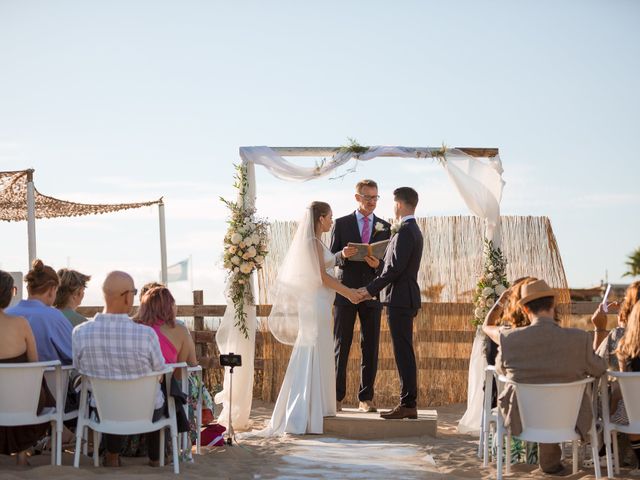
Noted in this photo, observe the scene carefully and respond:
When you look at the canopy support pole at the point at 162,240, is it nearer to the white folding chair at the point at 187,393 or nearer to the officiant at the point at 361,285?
the officiant at the point at 361,285

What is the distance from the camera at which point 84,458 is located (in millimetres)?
5926

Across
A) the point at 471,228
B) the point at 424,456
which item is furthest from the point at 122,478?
the point at 471,228

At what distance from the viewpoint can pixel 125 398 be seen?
535 cm

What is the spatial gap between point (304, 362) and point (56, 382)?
2558mm

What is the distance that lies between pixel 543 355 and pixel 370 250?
2.92m

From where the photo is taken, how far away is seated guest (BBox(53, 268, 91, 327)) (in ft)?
20.8

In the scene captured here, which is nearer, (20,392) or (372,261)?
(20,392)

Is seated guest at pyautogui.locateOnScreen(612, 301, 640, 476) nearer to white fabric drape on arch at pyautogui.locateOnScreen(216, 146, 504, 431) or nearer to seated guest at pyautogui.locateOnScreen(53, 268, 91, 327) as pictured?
white fabric drape on arch at pyautogui.locateOnScreen(216, 146, 504, 431)

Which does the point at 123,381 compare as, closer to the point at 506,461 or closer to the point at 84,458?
the point at 84,458

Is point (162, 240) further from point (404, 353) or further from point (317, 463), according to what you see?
point (317, 463)

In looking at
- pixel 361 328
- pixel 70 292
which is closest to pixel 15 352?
pixel 70 292

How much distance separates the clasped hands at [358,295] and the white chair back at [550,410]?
265cm

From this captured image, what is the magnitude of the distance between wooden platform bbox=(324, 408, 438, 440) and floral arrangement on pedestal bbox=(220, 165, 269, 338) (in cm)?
118

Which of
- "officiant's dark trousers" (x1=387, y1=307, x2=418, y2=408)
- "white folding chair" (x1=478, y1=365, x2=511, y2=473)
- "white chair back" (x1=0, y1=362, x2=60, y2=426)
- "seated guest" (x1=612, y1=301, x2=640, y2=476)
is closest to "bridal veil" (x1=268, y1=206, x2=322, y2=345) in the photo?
"officiant's dark trousers" (x1=387, y1=307, x2=418, y2=408)
